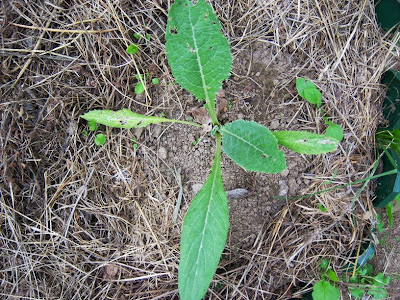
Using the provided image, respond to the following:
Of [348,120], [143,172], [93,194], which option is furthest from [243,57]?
[93,194]

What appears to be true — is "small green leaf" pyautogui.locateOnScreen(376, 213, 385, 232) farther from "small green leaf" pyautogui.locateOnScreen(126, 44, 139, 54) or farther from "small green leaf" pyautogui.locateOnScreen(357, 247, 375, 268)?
"small green leaf" pyautogui.locateOnScreen(126, 44, 139, 54)

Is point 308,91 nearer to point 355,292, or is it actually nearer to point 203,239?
point 203,239

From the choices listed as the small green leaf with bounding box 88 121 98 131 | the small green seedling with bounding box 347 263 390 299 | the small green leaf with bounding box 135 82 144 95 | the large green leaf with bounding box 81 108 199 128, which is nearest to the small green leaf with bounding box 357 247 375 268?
the small green seedling with bounding box 347 263 390 299

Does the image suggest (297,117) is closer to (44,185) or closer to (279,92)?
(279,92)

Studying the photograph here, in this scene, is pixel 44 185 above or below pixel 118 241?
above

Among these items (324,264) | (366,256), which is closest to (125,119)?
(324,264)

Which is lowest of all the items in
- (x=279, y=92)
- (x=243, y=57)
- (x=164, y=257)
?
(x=164, y=257)

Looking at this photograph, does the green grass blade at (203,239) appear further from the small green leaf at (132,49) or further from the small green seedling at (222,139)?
the small green leaf at (132,49)
